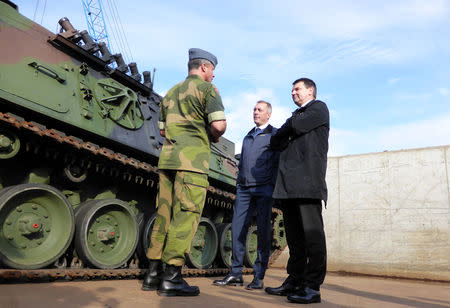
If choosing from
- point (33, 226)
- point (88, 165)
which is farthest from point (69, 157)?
point (33, 226)

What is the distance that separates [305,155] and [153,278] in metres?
1.56

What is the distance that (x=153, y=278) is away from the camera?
322 centimetres

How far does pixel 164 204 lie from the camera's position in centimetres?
333

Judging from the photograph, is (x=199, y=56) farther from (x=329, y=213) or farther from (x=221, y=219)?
(x=329, y=213)

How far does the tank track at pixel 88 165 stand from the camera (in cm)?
363

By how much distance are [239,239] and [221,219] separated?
288 centimetres

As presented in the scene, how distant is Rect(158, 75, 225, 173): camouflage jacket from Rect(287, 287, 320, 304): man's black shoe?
3.88 ft

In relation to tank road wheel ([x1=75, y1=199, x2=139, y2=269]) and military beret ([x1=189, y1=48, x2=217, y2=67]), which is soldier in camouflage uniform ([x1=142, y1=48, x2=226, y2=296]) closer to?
military beret ([x1=189, y1=48, x2=217, y2=67])

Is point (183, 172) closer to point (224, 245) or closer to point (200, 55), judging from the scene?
point (200, 55)

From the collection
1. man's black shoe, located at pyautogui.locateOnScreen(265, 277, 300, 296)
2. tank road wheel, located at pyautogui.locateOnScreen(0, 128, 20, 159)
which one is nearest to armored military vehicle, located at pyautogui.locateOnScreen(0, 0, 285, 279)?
tank road wheel, located at pyautogui.locateOnScreen(0, 128, 20, 159)

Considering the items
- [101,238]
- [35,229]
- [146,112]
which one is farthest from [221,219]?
[35,229]

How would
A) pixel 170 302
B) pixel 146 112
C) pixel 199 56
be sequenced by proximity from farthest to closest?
pixel 146 112 < pixel 199 56 < pixel 170 302

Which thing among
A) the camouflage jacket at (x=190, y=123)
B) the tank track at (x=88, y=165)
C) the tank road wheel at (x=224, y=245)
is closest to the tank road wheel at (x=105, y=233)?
the tank track at (x=88, y=165)

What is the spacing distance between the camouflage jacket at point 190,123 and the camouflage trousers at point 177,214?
0.10m
